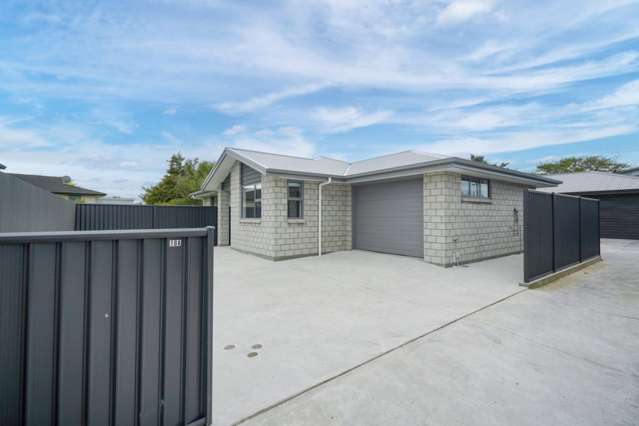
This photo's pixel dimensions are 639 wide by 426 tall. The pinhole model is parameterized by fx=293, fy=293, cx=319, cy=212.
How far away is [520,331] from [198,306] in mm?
3748

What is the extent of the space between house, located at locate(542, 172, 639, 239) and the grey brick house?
25.4 ft

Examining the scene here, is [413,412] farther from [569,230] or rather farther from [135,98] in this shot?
[135,98]

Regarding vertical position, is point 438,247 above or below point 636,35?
below

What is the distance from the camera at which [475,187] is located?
8891mm

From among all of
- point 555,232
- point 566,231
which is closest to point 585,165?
point 566,231

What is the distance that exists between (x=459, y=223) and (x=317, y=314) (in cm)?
569

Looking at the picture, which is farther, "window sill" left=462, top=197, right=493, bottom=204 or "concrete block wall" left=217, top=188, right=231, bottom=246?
"concrete block wall" left=217, top=188, right=231, bottom=246

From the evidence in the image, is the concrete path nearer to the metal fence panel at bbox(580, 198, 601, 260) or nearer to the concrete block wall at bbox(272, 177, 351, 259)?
the metal fence panel at bbox(580, 198, 601, 260)

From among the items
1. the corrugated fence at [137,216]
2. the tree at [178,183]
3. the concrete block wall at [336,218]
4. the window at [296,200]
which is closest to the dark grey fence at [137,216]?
the corrugated fence at [137,216]

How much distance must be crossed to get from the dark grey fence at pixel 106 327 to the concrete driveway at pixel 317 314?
1.74ft

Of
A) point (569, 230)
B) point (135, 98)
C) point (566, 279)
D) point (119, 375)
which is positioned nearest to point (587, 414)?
point (119, 375)

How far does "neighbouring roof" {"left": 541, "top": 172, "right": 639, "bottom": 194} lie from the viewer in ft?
47.0

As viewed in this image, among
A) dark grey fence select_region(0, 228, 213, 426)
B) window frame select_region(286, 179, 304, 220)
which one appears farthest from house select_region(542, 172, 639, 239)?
dark grey fence select_region(0, 228, 213, 426)

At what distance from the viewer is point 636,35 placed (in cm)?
823
